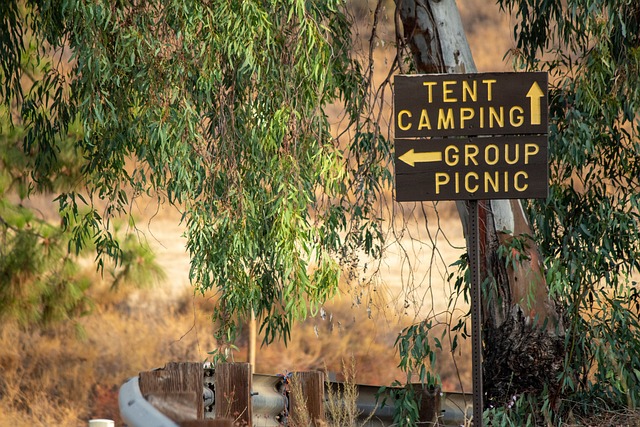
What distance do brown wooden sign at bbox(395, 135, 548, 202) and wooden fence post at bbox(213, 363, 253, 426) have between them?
1.75 m

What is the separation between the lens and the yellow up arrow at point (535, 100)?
4.34 meters

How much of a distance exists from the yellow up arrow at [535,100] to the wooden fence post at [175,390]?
168cm

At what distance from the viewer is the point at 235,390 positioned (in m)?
5.65

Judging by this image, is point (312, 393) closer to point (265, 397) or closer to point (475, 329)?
→ point (265, 397)

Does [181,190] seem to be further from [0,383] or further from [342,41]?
[0,383]

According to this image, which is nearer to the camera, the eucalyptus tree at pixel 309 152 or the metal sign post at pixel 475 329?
the metal sign post at pixel 475 329

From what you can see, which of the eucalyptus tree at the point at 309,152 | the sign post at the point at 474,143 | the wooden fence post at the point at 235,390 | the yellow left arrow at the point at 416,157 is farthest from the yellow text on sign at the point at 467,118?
the eucalyptus tree at the point at 309,152

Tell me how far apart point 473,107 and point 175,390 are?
6.64ft

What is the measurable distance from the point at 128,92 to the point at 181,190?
722 millimetres

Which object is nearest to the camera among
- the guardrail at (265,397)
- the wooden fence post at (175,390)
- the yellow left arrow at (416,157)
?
the wooden fence post at (175,390)

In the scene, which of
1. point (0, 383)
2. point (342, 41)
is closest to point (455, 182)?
point (342, 41)

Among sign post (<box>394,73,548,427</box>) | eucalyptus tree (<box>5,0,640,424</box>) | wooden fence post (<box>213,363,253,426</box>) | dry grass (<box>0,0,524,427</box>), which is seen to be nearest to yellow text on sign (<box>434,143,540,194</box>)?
sign post (<box>394,73,548,427</box>)

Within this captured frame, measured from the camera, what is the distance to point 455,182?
4.28m

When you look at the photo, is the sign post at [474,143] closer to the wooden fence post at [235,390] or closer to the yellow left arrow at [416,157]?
the yellow left arrow at [416,157]
